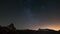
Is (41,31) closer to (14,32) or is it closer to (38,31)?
(38,31)

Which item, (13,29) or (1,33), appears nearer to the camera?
(1,33)

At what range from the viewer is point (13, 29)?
11.1 m

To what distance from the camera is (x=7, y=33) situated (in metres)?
10.4

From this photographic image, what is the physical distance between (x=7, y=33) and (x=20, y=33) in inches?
25.9

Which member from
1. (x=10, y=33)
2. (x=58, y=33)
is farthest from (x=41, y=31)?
(x=10, y=33)

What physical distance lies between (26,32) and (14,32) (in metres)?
0.59

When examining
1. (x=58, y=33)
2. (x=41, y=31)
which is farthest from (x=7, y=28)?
(x=58, y=33)

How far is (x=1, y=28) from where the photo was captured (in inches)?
415

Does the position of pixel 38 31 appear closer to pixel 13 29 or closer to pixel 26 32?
pixel 26 32

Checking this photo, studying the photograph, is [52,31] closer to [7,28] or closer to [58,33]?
[58,33]

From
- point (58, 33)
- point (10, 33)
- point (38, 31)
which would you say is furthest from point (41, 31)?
point (10, 33)

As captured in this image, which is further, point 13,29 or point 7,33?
point 13,29

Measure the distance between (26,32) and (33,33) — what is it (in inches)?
13.7

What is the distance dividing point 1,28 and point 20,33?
95 centimetres
